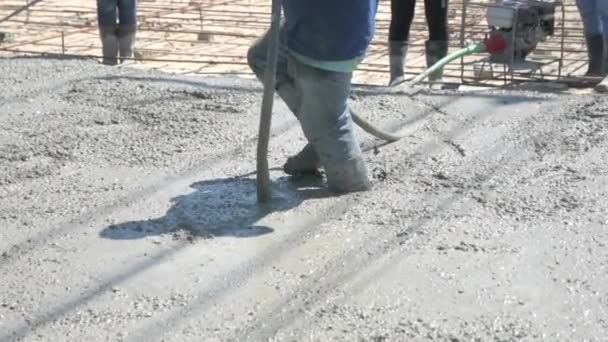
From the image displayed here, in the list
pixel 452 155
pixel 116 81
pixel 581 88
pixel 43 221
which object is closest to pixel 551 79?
pixel 581 88

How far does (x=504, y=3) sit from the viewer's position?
6.86 metres

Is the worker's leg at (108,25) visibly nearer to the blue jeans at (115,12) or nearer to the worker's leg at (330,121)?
the blue jeans at (115,12)

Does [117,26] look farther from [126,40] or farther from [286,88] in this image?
[286,88]

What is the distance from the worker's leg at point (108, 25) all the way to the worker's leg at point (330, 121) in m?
3.39

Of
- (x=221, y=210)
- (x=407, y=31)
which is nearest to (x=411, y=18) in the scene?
(x=407, y=31)

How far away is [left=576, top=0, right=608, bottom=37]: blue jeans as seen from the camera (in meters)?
6.79

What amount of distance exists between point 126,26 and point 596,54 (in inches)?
122

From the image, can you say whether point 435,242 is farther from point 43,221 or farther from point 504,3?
point 504,3

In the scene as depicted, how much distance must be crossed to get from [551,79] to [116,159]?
3060mm

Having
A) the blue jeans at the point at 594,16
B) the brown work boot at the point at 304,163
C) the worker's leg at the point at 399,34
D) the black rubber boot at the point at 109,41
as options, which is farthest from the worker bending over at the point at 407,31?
the brown work boot at the point at 304,163

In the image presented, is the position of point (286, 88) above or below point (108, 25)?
above

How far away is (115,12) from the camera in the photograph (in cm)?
751

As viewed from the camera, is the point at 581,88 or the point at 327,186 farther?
the point at 581,88

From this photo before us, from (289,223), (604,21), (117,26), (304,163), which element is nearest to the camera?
(289,223)
